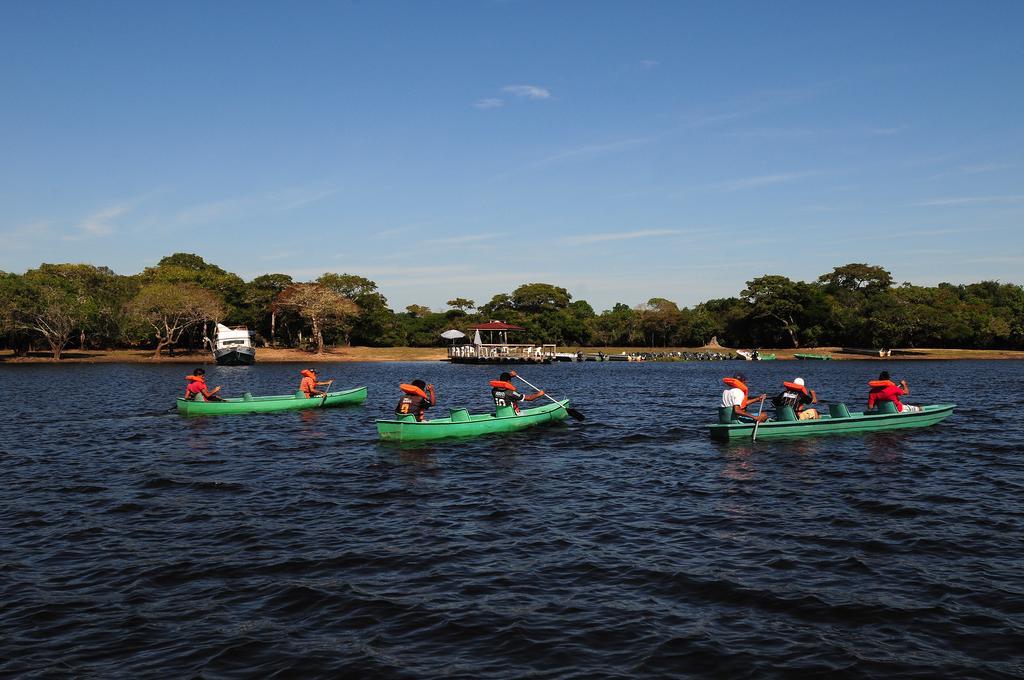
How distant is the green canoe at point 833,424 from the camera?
24.5 meters

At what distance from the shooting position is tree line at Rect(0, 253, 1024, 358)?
91500 mm

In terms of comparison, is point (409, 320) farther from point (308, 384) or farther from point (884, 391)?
point (884, 391)

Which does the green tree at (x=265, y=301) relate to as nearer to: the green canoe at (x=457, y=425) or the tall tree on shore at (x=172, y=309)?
the tall tree on shore at (x=172, y=309)

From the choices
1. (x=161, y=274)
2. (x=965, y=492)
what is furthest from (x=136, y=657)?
(x=161, y=274)

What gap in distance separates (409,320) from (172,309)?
4278 cm

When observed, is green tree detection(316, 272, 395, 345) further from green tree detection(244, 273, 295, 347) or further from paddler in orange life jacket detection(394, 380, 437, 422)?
paddler in orange life jacket detection(394, 380, 437, 422)

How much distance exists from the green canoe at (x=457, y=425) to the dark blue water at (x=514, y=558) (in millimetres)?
687

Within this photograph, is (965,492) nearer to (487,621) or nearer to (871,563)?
(871,563)

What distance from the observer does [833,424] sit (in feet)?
83.6

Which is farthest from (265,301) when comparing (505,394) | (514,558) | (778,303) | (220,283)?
(514,558)

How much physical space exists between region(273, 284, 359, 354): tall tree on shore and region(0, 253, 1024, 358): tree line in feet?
0.77

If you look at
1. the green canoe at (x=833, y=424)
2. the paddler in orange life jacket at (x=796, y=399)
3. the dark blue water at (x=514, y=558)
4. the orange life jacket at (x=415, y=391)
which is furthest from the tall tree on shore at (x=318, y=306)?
the green canoe at (x=833, y=424)

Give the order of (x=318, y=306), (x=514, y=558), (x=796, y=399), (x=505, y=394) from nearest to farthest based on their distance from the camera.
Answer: (x=514, y=558) < (x=796, y=399) < (x=505, y=394) < (x=318, y=306)

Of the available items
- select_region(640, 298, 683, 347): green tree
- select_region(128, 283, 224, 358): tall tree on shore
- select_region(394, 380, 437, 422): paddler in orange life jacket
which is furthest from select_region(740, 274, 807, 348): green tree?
select_region(394, 380, 437, 422): paddler in orange life jacket
